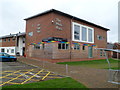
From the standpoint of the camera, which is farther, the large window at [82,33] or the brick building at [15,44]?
the brick building at [15,44]

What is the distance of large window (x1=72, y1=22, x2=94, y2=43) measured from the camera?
79.5ft

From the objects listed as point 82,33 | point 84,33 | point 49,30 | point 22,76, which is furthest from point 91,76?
point 84,33

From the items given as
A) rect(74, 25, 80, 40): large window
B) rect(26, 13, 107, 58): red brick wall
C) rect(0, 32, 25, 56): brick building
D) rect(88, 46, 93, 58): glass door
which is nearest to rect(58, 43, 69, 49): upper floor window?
rect(26, 13, 107, 58): red brick wall

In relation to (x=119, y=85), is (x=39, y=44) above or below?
above

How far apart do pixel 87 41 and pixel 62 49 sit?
8739 millimetres

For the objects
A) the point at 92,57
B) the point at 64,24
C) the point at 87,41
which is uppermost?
the point at 64,24

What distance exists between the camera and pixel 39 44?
2189 centimetres

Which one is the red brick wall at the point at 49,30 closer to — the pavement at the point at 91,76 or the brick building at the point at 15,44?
the brick building at the point at 15,44

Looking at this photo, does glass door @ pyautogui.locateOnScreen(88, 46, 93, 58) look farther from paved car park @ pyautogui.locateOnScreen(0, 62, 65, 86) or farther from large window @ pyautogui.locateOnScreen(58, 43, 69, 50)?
paved car park @ pyautogui.locateOnScreen(0, 62, 65, 86)

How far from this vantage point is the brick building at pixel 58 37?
1981 centimetres

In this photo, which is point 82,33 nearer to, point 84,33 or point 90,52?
point 84,33

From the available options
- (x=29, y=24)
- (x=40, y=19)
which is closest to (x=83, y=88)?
(x=40, y=19)

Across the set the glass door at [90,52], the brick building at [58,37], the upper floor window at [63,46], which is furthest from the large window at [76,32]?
the glass door at [90,52]

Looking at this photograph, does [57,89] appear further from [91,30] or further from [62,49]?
[91,30]
